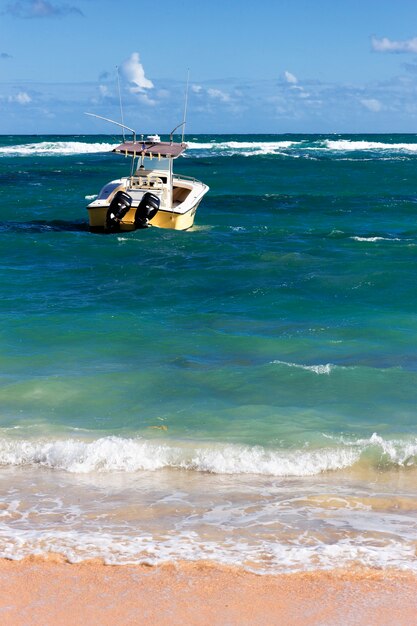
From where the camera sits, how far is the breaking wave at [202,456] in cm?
778

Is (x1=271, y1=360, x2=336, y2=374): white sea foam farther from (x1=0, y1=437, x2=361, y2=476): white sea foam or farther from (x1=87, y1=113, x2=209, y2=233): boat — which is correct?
(x1=87, y1=113, x2=209, y2=233): boat

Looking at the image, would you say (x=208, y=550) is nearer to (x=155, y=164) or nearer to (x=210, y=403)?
(x=210, y=403)

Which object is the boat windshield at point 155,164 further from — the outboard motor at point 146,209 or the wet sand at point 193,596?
the wet sand at point 193,596

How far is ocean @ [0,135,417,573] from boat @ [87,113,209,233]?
1.15 m

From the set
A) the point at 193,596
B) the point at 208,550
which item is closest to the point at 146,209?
the point at 208,550

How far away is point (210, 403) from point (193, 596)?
4284 mm

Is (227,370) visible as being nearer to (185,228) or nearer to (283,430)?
(283,430)

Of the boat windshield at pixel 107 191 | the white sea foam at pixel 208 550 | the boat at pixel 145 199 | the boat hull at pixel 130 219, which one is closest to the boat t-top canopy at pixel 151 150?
the boat at pixel 145 199

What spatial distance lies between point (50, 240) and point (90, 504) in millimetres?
16018

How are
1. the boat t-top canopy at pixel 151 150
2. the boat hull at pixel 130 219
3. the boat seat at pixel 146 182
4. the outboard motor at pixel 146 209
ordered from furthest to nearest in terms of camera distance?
the boat t-top canopy at pixel 151 150
the boat seat at pixel 146 182
the boat hull at pixel 130 219
the outboard motor at pixel 146 209

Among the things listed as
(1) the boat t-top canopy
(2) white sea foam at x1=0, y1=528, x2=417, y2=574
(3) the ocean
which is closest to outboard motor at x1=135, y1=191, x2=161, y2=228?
(3) the ocean

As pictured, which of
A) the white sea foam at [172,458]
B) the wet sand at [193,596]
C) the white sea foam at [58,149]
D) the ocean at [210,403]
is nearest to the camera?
the wet sand at [193,596]

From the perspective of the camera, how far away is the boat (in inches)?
884

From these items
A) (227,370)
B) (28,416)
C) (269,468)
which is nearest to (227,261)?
(227,370)
